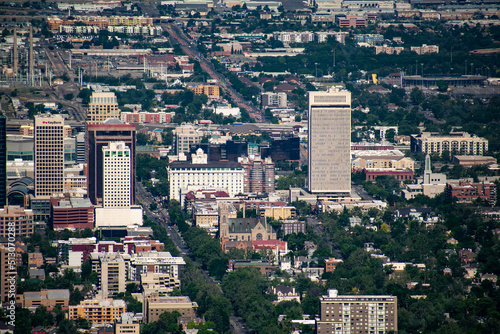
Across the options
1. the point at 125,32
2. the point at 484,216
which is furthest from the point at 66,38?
the point at 484,216

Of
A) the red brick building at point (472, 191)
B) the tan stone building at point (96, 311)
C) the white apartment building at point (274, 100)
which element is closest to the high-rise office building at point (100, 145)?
the red brick building at point (472, 191)

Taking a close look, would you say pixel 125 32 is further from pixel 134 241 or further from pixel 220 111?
pixel 134 241

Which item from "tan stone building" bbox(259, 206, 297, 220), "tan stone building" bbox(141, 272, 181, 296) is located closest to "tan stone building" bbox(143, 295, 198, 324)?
"tan stone building" bbox(141, 272, 181, 296)

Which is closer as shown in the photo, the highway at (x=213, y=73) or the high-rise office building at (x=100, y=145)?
the high-rise office building at (x=100, y=145)

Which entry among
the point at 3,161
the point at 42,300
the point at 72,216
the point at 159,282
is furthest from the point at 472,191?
the point at 42,300

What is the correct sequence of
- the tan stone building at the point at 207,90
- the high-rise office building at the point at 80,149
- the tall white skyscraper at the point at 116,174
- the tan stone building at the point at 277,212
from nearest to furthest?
1. the tall white skyscraper at the point at 116,174
2. the tan stone building at the point at 277,212
3. the high-rise office building at the point at 80,149
4. the tan stone building at the point at 207,90

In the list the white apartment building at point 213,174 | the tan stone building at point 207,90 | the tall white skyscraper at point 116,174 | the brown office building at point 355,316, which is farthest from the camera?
the tan stone building at point 207,90

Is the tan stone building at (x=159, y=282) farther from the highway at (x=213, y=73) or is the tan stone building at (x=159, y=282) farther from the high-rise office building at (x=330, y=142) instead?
the highway at (x=213, y=73)
